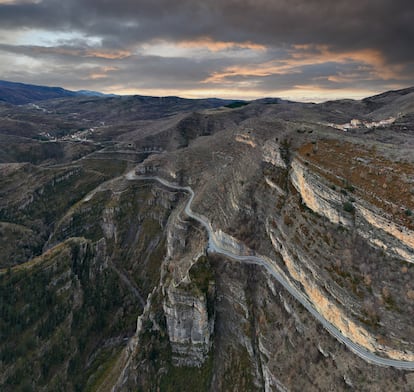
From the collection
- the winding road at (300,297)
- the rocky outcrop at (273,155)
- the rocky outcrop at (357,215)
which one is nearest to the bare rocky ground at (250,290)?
the rocky outcrop at (357,215)

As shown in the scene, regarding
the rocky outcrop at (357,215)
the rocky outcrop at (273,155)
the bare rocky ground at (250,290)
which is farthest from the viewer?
the rocky outcrop at (273,155)

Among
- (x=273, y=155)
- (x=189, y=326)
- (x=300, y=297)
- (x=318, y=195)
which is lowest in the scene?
(x=189, y=326)

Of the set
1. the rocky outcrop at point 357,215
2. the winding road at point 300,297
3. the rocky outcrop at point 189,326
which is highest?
the rocky outcrop at point 357,215

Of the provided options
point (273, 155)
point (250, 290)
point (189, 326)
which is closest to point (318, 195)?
point (273, 155)

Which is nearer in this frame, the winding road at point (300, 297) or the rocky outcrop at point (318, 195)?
the winding road at point (300, 297)

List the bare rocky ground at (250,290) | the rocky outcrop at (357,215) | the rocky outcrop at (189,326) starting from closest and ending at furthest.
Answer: the rocky outcrop at (357,215) < the bare rocky ground at (250,290) < the rocky outcrop at (189,326)

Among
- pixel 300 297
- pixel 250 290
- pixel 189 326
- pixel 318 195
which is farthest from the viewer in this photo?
pixel 189 326

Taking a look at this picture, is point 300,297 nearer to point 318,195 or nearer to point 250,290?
point 250,290

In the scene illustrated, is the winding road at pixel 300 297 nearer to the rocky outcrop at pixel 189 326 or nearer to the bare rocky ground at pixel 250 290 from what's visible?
the bare rocky ground at pixel 250 290

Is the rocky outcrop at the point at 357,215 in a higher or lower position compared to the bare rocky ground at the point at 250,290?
higher

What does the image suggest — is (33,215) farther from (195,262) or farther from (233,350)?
(233,350)

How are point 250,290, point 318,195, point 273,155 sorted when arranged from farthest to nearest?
point 273,155
point 250,290
point 318,195

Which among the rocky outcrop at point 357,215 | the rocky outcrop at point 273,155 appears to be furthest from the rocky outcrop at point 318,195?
the rocky outcrop at point 273,155
